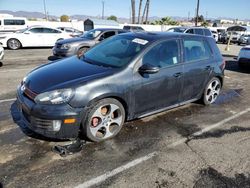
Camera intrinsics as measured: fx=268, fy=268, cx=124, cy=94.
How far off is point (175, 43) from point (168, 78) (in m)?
0.73

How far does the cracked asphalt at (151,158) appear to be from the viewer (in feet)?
10.4

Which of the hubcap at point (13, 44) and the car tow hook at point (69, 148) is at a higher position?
the hubcap at point (13, 44)

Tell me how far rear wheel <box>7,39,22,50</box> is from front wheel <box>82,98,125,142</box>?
43.2ft

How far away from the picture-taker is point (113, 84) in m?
3.92

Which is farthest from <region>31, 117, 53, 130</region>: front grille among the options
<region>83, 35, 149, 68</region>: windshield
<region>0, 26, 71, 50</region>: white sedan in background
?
<region>0, 26, 71, 50</region>: white sedan in background

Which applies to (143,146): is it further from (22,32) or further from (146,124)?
(22,32)

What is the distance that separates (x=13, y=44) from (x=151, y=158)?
14101 millimetres

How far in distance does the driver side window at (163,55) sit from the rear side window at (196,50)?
11.8 inches

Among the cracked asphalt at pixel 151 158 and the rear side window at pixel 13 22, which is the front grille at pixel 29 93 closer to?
the cracked asphalt at pixel 151 158

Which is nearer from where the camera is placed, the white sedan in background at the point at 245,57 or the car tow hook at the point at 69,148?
the car tow hook at the point at 69,148

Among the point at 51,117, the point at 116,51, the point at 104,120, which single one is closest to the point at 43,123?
the point at 51,117

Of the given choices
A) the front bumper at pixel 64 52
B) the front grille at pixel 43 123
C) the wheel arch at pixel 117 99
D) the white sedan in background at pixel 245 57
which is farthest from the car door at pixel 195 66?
the front bumper at pixel 64 52

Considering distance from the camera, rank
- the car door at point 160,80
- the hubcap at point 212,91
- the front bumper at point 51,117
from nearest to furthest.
Answer: the front bumper at point 51,117 → the car door at point 160,80 → the hubcap at point 212,91

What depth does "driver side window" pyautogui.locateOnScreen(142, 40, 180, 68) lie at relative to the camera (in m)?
4.42
